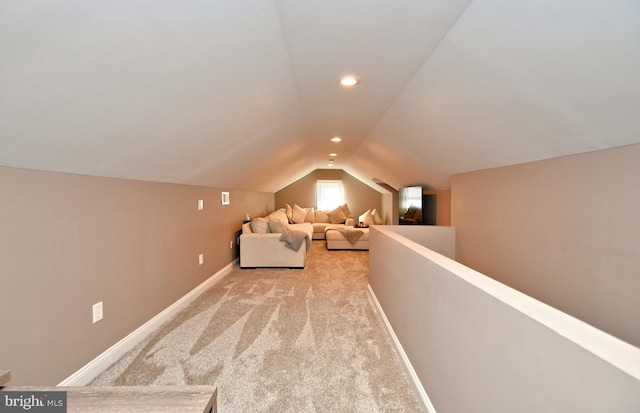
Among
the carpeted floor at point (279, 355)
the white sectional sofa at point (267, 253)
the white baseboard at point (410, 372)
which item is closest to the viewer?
the white baseboard at point (410, 372)

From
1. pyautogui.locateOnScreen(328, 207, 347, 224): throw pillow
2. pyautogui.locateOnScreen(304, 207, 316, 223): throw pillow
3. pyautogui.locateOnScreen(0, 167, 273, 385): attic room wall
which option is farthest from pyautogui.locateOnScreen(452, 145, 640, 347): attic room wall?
pyautogui.locateOnScreen(304, 207, 316, 223): throw pillow

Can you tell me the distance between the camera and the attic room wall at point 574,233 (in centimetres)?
153

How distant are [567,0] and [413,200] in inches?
166

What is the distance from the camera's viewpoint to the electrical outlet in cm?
205

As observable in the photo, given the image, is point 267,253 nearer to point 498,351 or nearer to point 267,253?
point 267,253

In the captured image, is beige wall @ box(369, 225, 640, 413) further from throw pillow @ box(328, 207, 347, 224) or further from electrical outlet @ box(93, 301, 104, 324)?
throw pillow @ box(328, 207, 347, 224)

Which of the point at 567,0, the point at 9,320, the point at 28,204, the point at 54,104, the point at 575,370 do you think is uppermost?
the point at 567,0

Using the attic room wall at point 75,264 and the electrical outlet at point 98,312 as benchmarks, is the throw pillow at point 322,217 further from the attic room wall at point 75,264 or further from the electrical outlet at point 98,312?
the electrical outlet at point 98,312

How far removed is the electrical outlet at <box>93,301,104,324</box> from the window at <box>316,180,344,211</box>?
26.0 ft

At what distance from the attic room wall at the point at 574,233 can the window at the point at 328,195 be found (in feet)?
23.1

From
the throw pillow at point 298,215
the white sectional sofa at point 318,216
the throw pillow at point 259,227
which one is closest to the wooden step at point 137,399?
the throw pillow at point 259,227

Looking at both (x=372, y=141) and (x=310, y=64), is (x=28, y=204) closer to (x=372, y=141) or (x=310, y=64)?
(x=310, y=64)

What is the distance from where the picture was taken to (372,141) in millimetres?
4477

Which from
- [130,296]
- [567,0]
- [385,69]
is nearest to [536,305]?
[567,0]
